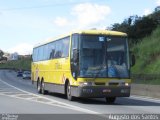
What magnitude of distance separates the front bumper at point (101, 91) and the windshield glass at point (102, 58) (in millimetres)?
537

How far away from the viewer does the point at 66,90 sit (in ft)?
87.1

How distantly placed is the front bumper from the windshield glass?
54 cm

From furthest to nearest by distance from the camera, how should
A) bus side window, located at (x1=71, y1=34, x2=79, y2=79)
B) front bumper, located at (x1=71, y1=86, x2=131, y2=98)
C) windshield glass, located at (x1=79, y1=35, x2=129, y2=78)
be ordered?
bus side window, located at (x1=71, y1=34, x2=79, y2=79)
windshield glass, located at (x1=79, y1=35, x2=129, y2=78)
front bumper, located at (x1=71, y1=86, x2=131, y2=98)

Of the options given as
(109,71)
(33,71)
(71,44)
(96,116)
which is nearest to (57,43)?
(71,44)

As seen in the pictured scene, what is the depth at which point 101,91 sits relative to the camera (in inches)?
931

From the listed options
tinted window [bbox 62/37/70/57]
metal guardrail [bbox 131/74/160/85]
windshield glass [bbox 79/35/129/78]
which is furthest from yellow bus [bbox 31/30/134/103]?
metal guardrail [bbox 131/74/160/85]

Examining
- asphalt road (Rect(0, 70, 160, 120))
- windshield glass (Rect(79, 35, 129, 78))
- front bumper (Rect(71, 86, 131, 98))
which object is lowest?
asphalt road (Rect(0, 70, 160, 120))

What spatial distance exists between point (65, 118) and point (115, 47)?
27.2 feet

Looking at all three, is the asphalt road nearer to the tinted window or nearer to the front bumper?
the front bumper

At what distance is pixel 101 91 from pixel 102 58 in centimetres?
150

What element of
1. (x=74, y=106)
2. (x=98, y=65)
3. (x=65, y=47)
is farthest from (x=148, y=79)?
(x=74, y=106)

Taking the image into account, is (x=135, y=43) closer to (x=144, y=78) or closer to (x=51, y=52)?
(x=144, y=78)

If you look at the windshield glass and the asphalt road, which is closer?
the asphalt road

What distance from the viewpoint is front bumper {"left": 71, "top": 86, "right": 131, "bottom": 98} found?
23.6 metres
